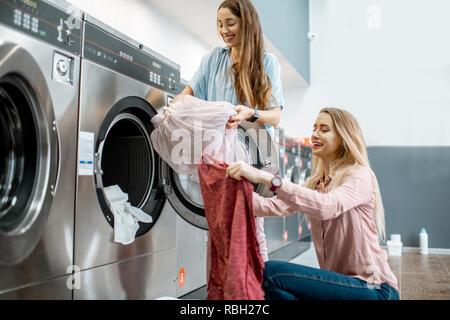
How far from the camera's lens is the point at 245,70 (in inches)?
62.7

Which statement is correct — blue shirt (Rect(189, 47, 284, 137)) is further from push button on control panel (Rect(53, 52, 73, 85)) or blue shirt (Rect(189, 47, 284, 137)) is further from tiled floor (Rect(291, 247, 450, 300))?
tiled floor (Rect(291, 247, 450, 300))

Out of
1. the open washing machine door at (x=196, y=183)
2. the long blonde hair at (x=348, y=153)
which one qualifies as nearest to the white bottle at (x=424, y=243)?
the long blonde hair at (x=348, y=153)

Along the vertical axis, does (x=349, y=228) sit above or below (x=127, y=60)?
below

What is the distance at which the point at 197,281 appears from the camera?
218cm

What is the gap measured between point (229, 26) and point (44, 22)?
2.17 feet

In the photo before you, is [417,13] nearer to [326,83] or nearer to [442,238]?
[326,83]

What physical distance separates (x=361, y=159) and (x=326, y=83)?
4.11 m

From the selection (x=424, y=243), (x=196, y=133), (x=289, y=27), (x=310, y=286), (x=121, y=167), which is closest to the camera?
(x=310, y=286)

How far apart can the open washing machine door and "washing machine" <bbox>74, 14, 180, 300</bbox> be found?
0.09 meters

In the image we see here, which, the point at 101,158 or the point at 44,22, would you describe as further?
the point at 101,158

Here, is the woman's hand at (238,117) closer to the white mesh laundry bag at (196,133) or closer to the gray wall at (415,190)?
the white mesh laundry bag at (196,133)

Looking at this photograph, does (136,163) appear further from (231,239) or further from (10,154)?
(231,239)

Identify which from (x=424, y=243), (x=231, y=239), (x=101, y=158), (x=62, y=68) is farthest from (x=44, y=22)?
(x=424, y=243)

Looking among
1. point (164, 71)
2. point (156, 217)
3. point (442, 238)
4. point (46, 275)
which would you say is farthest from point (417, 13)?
point (46, 275)
